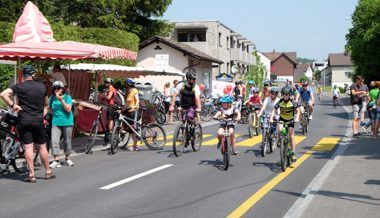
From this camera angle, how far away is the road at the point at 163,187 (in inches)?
258

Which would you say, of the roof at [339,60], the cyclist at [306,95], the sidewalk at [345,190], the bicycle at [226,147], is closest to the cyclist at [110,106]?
the bicycle at [226,147]

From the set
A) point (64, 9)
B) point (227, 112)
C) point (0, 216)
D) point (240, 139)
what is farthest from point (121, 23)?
point (0, 216)

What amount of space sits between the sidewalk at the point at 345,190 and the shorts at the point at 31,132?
14.7 feet

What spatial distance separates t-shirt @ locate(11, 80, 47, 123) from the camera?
8.33 m

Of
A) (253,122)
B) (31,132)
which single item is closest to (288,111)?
(31,132)

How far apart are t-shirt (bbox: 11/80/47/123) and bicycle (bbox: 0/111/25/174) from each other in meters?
0.97

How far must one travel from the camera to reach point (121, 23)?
4231 cm

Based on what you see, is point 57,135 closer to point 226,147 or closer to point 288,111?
point 226,147

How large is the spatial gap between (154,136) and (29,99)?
16.6 ft

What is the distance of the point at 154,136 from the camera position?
42.7ft

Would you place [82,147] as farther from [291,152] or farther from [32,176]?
[291,152]

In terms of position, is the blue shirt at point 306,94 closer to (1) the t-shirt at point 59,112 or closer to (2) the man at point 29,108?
(1) the t-shirt at point 59,112

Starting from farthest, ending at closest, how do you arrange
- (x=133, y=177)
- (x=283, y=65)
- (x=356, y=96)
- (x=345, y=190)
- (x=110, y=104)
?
(x=283, y=65), (x=356, y=96), (x=110, y=104), (x=133, y=177), (x=345, y=190)

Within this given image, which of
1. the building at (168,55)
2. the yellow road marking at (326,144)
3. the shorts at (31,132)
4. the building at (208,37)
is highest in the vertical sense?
the building at (208,37)
